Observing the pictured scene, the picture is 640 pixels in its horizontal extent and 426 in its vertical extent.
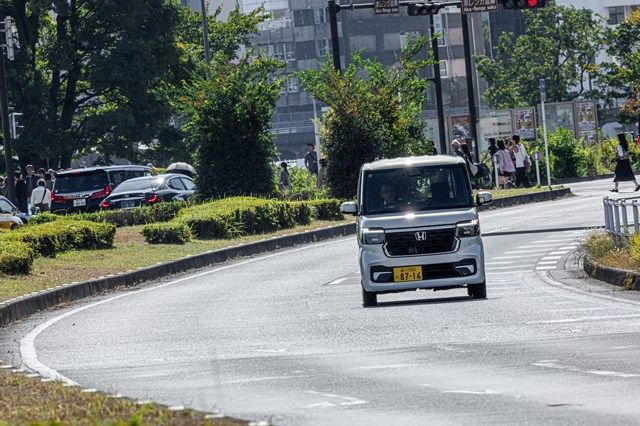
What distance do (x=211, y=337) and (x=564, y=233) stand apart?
1786cm

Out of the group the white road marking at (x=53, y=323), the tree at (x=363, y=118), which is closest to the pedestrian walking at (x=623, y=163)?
the tree at (x=363, y=118)

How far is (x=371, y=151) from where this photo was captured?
4716 cm

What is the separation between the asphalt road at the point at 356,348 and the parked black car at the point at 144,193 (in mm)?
17305

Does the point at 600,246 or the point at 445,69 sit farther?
the point at 445,69

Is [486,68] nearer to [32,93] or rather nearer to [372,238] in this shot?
[32,93]

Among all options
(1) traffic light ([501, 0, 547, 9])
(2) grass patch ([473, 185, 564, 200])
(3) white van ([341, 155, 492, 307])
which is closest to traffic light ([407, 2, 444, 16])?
(2) grass patch ([473, 185, 564, 200])

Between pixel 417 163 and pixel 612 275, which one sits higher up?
pixel 417 163

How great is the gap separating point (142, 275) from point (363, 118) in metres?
19.8

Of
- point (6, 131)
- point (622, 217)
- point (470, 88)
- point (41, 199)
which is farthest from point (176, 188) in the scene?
point (622, 217)

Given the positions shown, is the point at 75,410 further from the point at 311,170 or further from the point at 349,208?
the point at 311,170

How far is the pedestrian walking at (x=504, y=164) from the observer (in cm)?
5263

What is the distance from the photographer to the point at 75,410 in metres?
9.84

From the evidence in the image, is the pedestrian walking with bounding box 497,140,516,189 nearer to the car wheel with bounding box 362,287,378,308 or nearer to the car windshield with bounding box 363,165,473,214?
the car windshield with bounding box 363,165,473,214

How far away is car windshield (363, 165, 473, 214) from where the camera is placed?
70.1 ft
